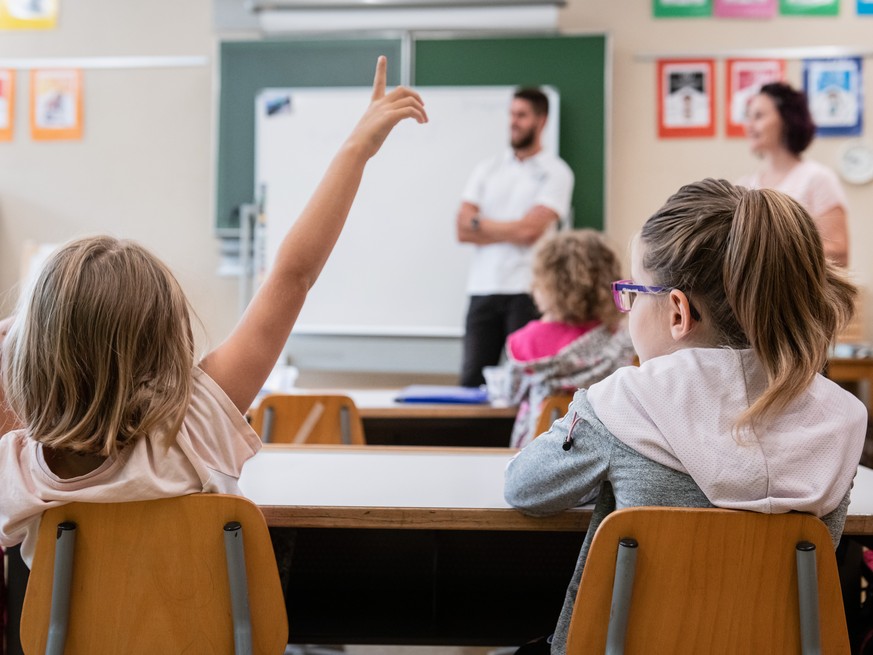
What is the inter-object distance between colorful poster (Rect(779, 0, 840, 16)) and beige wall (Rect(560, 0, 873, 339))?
4 centimetres

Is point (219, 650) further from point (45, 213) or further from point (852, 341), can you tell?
point (45, 213)

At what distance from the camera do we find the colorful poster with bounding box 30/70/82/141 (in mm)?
4832

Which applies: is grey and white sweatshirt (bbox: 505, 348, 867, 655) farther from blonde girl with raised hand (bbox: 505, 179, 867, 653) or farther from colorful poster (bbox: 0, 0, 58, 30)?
colorful poster (bbox: 0, 0, 58, 30)

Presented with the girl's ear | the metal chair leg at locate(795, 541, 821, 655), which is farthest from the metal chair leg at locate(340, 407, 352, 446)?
the metal chair leg at locate(795, 541, 821, 655)

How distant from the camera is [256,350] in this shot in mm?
1251

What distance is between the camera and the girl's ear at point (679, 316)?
118 centimetres

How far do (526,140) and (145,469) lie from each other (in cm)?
334

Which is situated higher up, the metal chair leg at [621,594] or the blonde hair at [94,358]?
the blonde hair at [94,358]

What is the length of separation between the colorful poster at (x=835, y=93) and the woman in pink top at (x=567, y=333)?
2624mm

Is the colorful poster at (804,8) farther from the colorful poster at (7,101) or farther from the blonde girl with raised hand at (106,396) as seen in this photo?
the blonde girl with raised hand at (106,396)

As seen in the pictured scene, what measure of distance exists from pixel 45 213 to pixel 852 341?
424 cm

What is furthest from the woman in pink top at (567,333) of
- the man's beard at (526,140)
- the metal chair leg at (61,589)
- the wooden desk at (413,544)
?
the man's beard at (526,140)

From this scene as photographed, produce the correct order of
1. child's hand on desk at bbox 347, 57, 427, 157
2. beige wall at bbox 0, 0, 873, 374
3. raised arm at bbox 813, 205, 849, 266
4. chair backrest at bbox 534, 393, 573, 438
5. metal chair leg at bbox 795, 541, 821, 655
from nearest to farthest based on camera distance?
metal chair leg at bbox 795, 541, 821, 655, child's hand on desk at bbox 347, 57, 427, 157, chair backrest at bbox 534, 393, 573, 438, raised arm at bbox 813, 205, 849, 266, beige wall at bbox 0, 0, 873, 374

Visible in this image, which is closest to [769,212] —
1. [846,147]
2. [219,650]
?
[219,650]
